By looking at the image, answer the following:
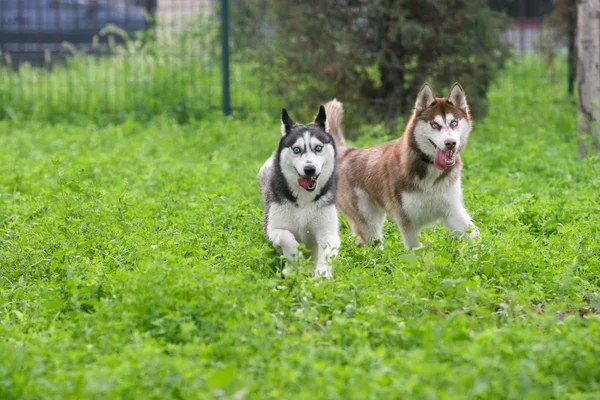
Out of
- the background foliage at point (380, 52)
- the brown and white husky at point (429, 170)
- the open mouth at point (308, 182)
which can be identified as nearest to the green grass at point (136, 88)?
the background foliage at point (380, 52)

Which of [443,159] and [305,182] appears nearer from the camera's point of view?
[305,182]

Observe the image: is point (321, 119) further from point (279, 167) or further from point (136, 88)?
point (136, 88)

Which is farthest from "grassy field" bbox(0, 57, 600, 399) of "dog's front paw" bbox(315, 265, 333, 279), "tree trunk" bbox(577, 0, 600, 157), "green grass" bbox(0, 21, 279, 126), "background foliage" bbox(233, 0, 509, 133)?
"green grass" bbox(0, 21, 279, 126)

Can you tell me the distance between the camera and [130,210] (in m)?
7.12

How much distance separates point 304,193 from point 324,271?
67cm

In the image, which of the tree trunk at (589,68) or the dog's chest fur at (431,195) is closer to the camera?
the dog's chest fur at (431,195)

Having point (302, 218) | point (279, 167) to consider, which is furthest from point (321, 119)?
point (302, 218)

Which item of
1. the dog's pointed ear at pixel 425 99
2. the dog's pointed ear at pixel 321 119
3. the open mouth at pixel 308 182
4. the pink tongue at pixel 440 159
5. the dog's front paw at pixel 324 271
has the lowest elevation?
the dog's front paw at pixel 324 271

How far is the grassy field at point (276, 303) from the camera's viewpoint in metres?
3.55

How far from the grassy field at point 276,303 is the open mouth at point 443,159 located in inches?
19.4

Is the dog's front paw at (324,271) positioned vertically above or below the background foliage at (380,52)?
below

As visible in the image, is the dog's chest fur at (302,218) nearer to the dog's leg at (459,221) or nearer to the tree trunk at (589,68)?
the dog's leg at (459,221)

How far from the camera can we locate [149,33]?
1672 cm

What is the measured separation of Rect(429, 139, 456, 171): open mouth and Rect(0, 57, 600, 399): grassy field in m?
0.49
